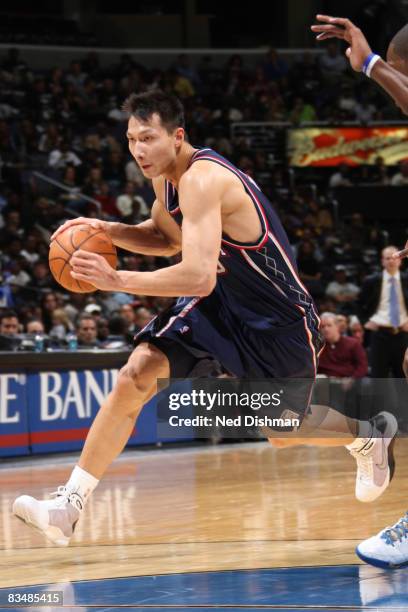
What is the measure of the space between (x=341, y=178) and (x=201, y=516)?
13.3 metres

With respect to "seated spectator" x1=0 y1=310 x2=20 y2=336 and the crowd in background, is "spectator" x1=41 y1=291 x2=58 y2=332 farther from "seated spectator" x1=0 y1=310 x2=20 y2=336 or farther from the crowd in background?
"seated spectator" x1=0 y1=310 x2=20 y2=336

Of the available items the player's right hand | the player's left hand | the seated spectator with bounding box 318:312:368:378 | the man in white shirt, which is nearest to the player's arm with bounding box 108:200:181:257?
the player's right hand

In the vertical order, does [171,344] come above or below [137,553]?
above

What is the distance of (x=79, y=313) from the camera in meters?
12.2

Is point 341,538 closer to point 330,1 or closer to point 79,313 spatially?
point 79,313

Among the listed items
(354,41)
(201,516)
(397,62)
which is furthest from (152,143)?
(201,516)

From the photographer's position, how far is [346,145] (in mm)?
19344

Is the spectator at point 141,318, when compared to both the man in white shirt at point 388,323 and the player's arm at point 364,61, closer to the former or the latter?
the man in white shirt at point 388,323

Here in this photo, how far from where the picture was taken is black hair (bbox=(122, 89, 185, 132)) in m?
4.35

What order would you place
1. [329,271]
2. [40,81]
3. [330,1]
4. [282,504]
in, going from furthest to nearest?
[330,1], [40,81], [329,271], [282,504]

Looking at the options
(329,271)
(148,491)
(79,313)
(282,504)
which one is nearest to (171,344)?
(282,504)

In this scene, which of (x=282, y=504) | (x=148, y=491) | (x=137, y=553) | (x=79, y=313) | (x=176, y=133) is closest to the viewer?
(x=176, y=133)

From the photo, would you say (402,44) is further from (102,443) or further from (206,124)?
(206,124)

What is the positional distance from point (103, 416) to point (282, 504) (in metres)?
2.44
